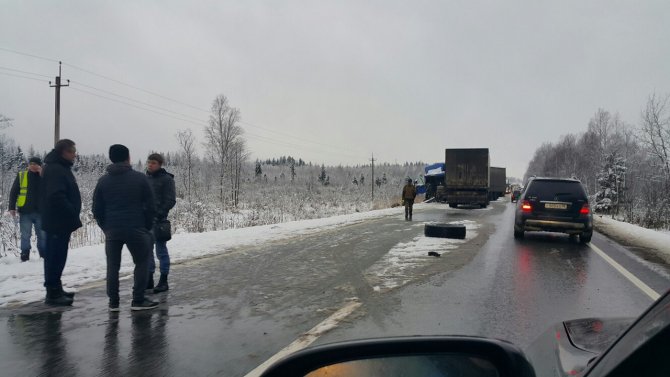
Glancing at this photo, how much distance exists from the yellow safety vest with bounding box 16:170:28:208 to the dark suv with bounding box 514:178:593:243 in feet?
39.7

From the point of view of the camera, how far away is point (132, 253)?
544cm

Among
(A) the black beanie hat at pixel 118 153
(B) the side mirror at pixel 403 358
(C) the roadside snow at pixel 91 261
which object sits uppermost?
(A) the black beanie hat at pixel 118 153

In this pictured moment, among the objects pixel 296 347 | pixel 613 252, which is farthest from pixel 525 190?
pixel 296 347

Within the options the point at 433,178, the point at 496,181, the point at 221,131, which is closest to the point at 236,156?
the point at 221,131

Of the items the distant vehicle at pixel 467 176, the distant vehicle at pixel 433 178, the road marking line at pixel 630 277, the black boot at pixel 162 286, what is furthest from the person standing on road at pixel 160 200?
the distant vehicle at pixel 433 178

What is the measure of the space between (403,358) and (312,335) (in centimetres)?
322

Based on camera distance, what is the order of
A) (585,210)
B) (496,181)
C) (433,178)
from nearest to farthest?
1. (585,210)
2. (433,178)
3. (496,181)

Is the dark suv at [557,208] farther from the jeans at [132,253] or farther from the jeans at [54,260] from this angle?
the jeans at [54,260]

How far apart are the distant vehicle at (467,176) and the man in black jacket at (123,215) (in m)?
26.1

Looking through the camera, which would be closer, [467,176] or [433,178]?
[467,176]

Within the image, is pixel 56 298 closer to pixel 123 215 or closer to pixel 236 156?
pixel 123 215

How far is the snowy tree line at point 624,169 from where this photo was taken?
74.7 ft

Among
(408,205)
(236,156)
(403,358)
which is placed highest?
(236,156)

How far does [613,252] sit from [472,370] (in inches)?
451
